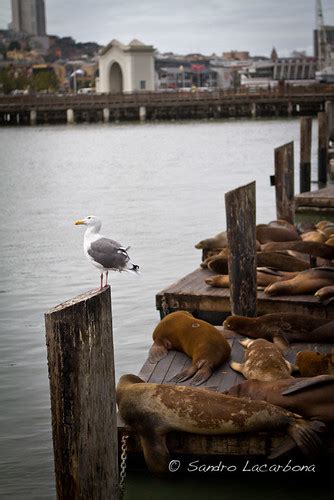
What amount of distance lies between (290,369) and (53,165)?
102 ft

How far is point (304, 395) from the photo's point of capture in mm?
5141

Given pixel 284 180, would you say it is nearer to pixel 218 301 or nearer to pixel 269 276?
pixel 269 276

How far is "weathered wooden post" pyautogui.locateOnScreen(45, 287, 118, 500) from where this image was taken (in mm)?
3877

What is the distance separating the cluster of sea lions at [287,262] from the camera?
7.86 m

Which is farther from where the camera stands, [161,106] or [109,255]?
[161,106]

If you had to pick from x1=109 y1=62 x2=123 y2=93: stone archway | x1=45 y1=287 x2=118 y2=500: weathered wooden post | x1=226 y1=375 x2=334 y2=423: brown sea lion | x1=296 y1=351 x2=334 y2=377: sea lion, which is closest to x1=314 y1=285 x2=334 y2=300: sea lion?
x1=296 y1=351 x2=334 y2=377: sea lion

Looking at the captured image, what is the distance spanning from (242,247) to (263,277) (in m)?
0.92

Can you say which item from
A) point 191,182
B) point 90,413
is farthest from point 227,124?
point 90,413

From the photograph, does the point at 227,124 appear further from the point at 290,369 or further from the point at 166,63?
the point at 166,63

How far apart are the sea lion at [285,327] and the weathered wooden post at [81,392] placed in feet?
8.71

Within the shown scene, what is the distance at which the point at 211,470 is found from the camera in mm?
5348

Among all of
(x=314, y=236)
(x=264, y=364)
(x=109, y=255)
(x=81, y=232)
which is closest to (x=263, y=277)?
(x=314, y=236)

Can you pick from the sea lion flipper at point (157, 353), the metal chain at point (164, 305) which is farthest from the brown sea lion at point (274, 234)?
the sea lion flipper at point (157, 353)

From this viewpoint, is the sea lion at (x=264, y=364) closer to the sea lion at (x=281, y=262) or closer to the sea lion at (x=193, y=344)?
the sea lion at (x=193, y=344)
